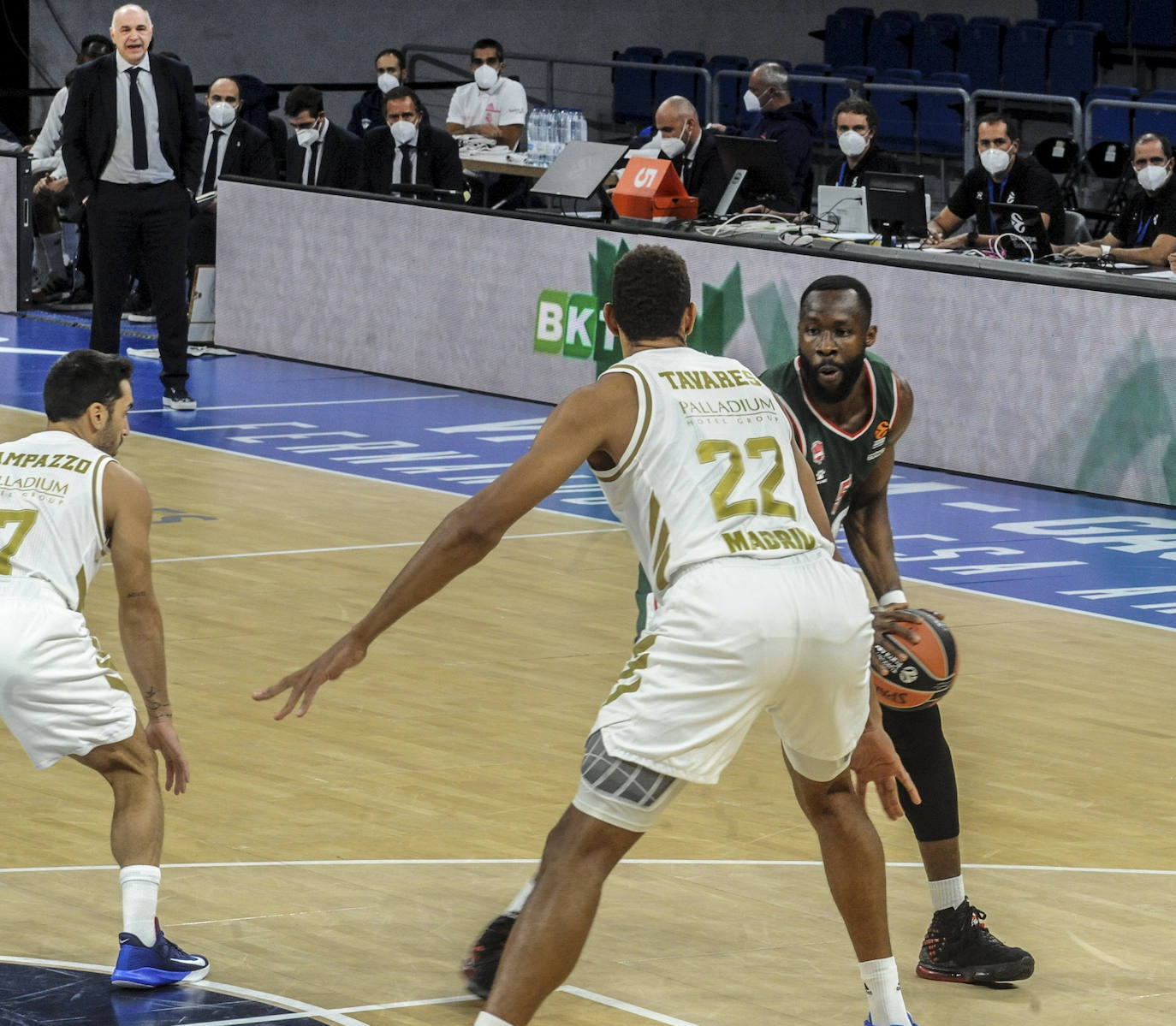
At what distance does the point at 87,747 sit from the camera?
500cm

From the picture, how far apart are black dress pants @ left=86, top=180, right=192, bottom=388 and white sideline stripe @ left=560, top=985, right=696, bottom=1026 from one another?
361 inches

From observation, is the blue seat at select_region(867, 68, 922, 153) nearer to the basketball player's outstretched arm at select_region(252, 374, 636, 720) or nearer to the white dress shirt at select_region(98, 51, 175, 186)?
the white dress shirt at select_region(98, 51, 175, 186)

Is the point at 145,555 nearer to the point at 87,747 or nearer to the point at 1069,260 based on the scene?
the point at 87,747

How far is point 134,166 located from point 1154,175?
584 cm

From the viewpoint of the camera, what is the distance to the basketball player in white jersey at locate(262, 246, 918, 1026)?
424 cm

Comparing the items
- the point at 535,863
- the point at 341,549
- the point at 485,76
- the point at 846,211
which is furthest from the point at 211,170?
the point at 535,863

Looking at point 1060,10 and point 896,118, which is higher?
point 1060,10

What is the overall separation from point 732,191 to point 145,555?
10.3 metres

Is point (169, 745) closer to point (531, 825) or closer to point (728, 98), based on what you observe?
point (531, 825)

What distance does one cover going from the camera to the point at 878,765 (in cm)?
475

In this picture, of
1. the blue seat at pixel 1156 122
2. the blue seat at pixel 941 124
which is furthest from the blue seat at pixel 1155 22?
the blue seat at pixel 1156 122

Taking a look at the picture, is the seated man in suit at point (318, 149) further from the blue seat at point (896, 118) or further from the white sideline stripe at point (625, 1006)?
the white sideline stripe at point (625, 1006)

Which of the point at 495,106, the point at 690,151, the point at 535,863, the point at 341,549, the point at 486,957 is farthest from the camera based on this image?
the point at 495,106

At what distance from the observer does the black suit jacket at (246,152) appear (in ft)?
55.2
